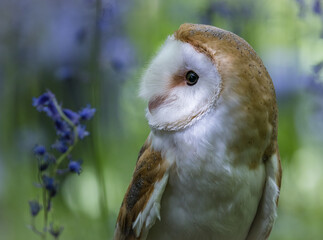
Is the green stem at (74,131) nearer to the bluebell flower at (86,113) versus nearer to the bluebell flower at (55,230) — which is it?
the bluebell flower at (86,113)

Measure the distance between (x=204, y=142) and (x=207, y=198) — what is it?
3.4 inches

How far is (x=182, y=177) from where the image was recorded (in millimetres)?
631

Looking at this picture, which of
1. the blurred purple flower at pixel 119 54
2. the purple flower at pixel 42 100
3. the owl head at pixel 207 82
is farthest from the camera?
the blurred purple flower at pixel 119 54

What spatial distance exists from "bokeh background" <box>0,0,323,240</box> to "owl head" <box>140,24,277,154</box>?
355mm

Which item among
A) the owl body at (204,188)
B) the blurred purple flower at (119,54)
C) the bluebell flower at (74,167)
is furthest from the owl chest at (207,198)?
the blurred purple flower at (119,54)

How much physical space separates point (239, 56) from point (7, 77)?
2.05 feet

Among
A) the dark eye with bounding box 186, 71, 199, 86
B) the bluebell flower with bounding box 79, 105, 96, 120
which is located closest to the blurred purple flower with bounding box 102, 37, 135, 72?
the bluebell flower with bounding box 79, 105, 96, 120

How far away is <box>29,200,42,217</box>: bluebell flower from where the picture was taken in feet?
3.24

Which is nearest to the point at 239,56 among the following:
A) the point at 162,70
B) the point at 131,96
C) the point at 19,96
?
the point at 162,70

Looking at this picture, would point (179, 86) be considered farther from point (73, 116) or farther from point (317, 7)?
point (317, 7)

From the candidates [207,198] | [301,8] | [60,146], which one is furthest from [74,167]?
[301,8]

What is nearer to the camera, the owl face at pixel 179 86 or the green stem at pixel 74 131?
the owl face at pixel 179 86

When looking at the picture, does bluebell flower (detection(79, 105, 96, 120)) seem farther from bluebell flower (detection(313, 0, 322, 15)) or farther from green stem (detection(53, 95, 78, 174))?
bluebell flower (detection(313, 0, 322, 15))

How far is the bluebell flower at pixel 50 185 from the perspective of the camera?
987 mm
